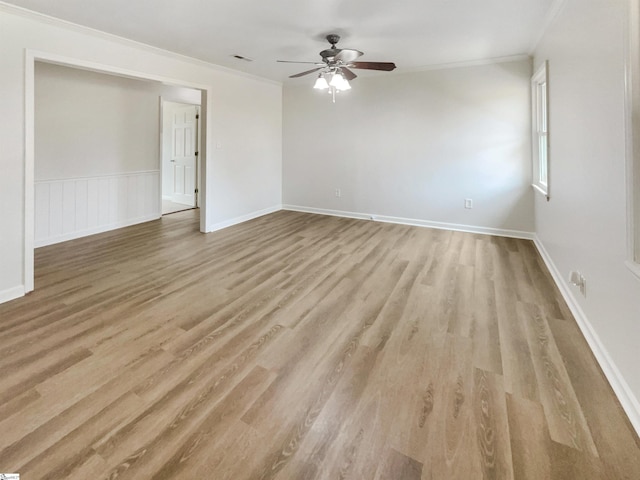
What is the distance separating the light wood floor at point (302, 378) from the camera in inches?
53.6

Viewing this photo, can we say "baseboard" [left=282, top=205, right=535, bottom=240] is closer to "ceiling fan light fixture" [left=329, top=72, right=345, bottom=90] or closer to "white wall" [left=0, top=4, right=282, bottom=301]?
"white wall" [left=0, top=4, right=282, bottom=301]

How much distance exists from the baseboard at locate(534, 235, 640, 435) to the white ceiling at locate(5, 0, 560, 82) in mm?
2473

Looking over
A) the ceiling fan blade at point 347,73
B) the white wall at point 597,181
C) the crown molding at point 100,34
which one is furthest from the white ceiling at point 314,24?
the white wall at point 597,181

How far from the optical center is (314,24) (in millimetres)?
3303

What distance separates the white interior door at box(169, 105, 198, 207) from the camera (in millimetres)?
7074

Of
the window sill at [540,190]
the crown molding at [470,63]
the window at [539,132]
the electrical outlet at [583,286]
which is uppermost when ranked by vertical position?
the crown molding at [470,63]

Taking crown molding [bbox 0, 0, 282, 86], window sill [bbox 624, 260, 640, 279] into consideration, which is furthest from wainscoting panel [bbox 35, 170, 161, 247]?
window sill [bbox 624, 260, 640, 279]

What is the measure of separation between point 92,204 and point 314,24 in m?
4.03

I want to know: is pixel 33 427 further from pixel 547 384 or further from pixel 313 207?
pixel 313 207

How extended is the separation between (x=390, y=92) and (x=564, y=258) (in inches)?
146

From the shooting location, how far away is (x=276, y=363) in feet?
6.57

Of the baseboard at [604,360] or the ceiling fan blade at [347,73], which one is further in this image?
the ceiling fan blade at [347,73]

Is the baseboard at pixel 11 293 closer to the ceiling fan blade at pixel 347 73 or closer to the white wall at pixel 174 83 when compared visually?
the white wall at pixel 174 83

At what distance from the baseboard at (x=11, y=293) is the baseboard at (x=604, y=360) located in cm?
423
